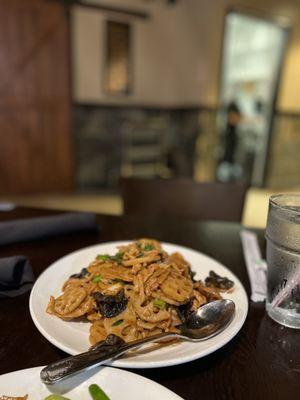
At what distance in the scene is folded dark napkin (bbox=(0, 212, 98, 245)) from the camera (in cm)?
90

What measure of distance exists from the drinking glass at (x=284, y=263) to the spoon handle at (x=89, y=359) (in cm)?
26

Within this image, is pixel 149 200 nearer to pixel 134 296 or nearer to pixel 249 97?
pixel 134 296

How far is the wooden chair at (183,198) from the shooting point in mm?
1356

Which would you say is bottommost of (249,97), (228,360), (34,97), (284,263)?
(228,360)

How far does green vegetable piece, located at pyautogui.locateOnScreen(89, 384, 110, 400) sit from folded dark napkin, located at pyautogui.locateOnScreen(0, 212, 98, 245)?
0.60 metres

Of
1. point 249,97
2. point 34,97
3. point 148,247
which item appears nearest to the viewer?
point 148,247

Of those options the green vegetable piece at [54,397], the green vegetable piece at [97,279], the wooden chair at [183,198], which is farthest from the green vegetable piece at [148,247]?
the wooden chair at [183,198]

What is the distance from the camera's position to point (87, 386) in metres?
0.42

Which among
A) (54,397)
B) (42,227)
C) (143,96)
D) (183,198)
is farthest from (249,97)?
(54,397)

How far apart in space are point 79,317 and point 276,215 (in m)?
0.42

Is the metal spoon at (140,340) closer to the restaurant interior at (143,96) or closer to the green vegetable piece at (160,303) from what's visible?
the green vegetable piece at (160,303)

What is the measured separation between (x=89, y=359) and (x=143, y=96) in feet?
13.6

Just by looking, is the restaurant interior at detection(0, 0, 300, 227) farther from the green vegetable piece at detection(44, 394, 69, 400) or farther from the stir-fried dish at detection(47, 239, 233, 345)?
the green vegetable piece at detection(44, 394, 69, 400)

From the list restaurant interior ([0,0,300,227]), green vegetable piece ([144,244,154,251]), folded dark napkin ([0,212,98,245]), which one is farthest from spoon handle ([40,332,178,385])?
restaurant interior ([0,0,300,227])
